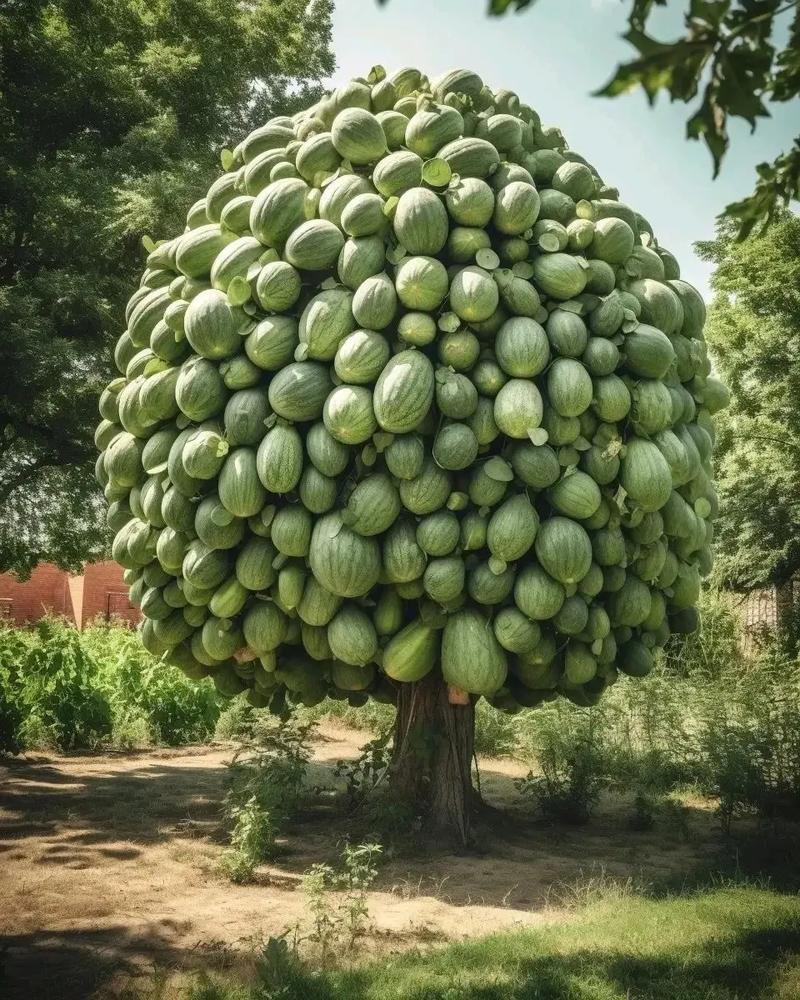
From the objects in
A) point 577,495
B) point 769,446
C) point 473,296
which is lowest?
point 577,495

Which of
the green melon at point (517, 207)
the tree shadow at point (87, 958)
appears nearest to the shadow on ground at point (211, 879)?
the tree shadow at point (87, 958)

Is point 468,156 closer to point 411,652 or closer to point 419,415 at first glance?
point 419,415

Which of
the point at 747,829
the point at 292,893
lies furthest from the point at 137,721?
the point at 747,829

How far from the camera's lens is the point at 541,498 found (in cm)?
428

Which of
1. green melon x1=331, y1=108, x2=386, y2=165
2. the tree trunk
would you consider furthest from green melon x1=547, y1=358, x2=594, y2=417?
the tree trunk

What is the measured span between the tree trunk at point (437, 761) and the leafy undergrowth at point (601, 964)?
1378 mm

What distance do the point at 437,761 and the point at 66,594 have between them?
2043cm

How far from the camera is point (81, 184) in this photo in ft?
28.9

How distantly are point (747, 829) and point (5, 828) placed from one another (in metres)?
4.85

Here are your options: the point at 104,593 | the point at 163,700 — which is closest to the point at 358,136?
the point at 163,700

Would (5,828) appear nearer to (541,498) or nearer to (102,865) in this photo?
(102,865)

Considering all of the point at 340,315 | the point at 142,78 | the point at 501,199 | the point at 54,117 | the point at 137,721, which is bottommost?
the point at 137,721

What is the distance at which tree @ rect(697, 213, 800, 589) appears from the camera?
14.2 metres

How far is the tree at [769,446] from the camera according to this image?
46.8 ft
